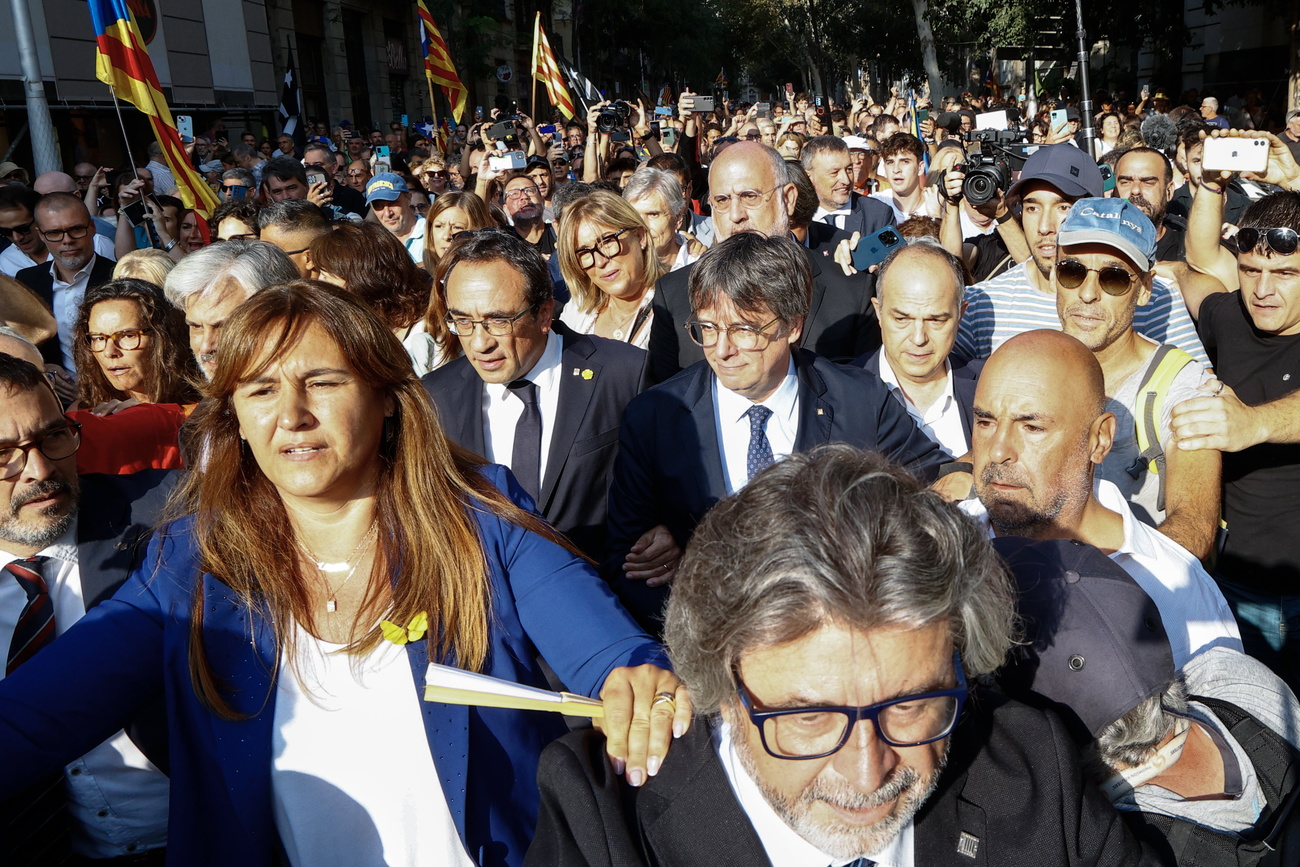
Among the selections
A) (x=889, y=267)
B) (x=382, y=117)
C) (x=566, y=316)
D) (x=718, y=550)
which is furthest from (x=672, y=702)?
(x=382, y=117)

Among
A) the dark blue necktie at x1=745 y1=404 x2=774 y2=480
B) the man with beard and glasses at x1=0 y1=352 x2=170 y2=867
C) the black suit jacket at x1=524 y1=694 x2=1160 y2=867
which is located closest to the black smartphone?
the dark blue necktie at x1=745 y1=404 x2=774 y2=480

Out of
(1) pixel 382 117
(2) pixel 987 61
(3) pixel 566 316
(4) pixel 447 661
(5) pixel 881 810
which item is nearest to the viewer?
(5) pixel 881 810

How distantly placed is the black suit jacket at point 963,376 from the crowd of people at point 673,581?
0.03 meters

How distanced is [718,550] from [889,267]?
235cm

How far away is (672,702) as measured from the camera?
1771 millimetres

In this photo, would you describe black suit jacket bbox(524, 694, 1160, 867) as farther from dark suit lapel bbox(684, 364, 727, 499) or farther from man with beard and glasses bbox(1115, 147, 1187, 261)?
man with beard and glasses bbox(1115, 147, 1187, 261)

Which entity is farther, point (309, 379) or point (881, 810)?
point (309, 379)

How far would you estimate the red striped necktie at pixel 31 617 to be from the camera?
2311mm

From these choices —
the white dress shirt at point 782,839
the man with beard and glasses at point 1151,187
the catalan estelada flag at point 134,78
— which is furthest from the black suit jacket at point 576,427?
the catalan estelada flag at point 134,78

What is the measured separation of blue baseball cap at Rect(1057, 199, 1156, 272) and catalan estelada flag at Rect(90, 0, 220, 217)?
5.86 m

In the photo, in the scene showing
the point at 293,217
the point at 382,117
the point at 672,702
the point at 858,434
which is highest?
the point at 382,117

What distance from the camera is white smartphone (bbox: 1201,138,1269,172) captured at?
4305mm

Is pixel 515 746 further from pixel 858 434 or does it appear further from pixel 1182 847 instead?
pixel 858 434

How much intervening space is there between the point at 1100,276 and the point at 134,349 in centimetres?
339
